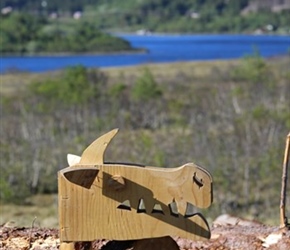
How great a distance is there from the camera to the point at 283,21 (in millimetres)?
21844

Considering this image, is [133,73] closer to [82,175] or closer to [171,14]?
[171,14]

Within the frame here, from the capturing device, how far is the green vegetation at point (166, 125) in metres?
17.3

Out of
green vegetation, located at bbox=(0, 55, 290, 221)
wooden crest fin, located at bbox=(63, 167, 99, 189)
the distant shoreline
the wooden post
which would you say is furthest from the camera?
the distant shoreline

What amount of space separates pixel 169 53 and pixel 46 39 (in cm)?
984

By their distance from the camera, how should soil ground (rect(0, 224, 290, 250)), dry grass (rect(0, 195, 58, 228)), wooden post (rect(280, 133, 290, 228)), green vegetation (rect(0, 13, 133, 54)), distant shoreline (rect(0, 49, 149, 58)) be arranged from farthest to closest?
distant shoreline (rect(0, 49, 149, 58))
green vegetation (rect(0, 13, 133, 54))
dry grass (rect(0, 195, 58, 228))
soil ground (rect(0, 224, 290, 250))
wooden post (rect(280, 133, 290, 228))

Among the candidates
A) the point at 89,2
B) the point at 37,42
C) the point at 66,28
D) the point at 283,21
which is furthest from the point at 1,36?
the point at 89,2

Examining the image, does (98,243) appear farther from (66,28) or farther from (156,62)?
(156,62)

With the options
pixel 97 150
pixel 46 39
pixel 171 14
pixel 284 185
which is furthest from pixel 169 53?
pixel 97 150

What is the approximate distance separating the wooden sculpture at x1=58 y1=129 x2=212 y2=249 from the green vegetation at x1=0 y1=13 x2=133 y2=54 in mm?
17775

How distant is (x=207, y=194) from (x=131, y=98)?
25.2 meters

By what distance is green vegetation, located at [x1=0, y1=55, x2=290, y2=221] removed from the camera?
682 inches

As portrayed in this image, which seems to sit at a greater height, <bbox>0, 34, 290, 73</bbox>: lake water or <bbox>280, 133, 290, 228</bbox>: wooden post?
<bbox>280, 133, 290, 228</bbox>: wooden post

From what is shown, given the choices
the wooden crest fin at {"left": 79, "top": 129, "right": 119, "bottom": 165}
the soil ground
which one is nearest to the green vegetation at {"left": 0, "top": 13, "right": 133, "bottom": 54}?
the soil ground

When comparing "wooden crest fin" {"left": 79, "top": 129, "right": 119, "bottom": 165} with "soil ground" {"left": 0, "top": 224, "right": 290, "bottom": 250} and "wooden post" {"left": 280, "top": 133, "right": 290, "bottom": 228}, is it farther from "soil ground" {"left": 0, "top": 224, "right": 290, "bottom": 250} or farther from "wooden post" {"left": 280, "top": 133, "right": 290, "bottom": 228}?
"wooden post" {"left": 280, "top": 133, "right": 290, "bottom": 228}
